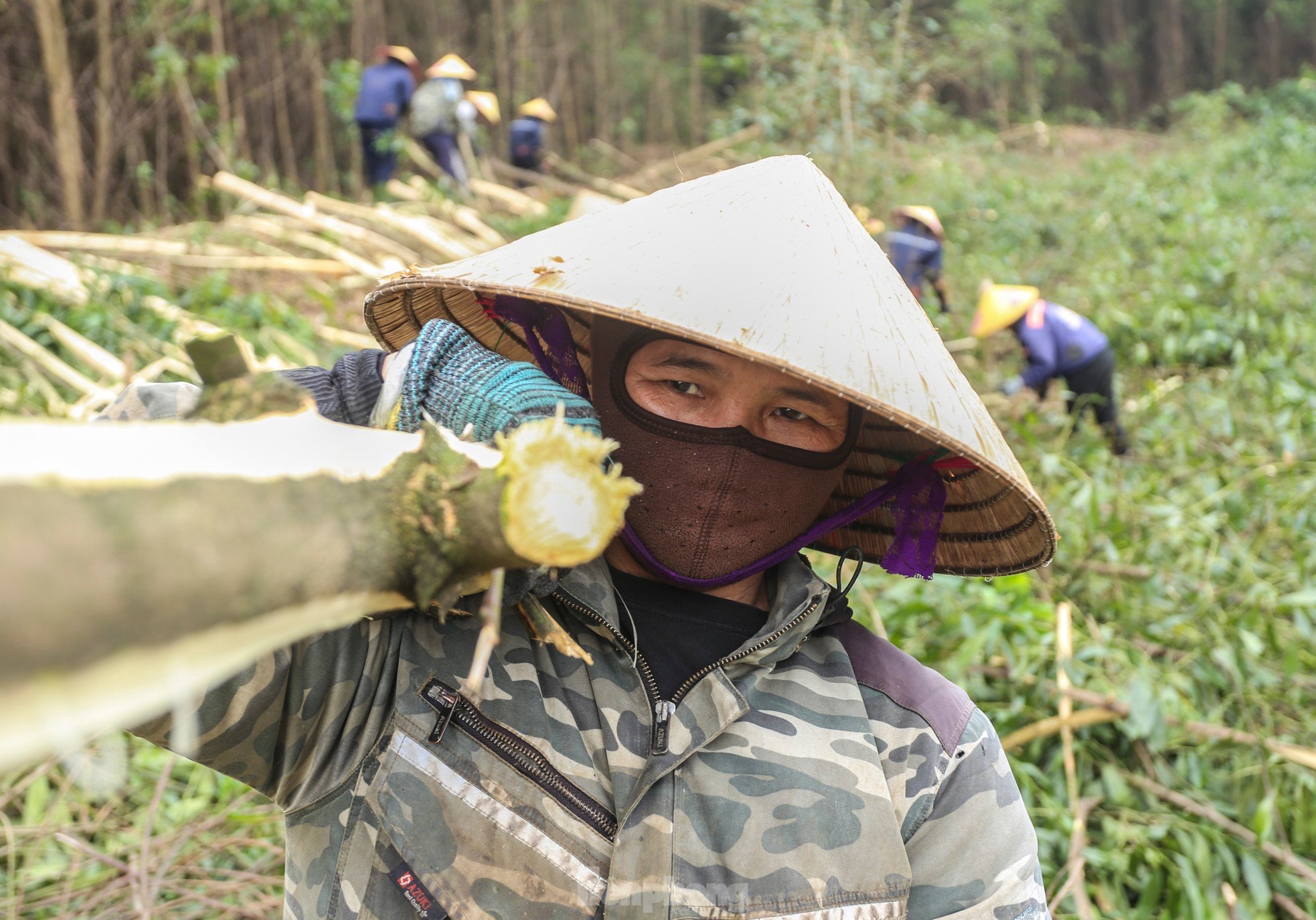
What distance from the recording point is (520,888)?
1.06 meters

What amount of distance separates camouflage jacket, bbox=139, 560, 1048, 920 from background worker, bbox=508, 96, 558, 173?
10.1 metres

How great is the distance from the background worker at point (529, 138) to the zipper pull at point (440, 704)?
10.2 meters

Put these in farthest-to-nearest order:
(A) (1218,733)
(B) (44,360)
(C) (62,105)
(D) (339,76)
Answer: (D) (339,76) → (C) (62,105) → (B) (44,360) → (A) (1218,733)

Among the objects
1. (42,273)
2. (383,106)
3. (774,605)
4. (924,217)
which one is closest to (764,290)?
(774,605)

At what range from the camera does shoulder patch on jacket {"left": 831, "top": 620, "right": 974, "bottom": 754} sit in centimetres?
122

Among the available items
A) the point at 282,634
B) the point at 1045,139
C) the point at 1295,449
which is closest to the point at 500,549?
the point at 282,634

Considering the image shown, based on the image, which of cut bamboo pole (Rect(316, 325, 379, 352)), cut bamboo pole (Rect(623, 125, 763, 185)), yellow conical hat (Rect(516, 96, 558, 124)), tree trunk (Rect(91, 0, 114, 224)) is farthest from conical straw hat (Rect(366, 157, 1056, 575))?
yellow conical hat (Rect(516, 96, 558, 124))

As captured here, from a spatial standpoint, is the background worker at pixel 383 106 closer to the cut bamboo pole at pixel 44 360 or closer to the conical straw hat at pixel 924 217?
the conical straw hat at pixel 924 217

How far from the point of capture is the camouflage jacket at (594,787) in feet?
3.46

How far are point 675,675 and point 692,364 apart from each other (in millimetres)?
394

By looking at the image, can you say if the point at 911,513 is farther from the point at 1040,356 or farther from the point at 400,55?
the point at 400,55

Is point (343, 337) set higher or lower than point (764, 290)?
lower

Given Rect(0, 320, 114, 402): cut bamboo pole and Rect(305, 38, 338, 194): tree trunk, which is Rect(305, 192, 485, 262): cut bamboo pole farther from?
Rect(305, 38, 338, 194): tree trunk

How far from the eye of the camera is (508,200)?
859 centimetres
